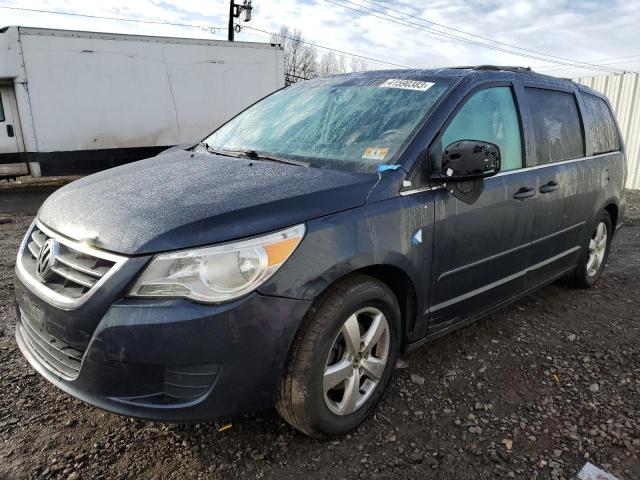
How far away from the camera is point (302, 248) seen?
2010 millimetres

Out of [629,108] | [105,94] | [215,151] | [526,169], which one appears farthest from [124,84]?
[629,108]

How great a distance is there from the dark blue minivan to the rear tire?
0.97 m

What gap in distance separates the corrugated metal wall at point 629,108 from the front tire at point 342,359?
10.7m

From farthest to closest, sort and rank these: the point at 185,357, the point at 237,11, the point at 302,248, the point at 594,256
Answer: the point at 237,11 → the point at 594,256 → the point at 302,248 → the point at 185,357

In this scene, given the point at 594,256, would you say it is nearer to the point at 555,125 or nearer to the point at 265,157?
the point at 555,125

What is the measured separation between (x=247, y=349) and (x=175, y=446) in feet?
2.56

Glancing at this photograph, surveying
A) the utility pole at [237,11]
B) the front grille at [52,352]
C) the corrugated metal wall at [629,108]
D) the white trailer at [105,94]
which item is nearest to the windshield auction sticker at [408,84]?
the front grille at [52,352]

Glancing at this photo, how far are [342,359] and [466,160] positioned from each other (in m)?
1.16

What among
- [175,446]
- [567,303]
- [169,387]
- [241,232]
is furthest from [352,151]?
[567,303]

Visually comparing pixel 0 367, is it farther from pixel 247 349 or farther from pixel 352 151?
pixel 352 151

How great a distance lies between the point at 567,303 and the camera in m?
4.21

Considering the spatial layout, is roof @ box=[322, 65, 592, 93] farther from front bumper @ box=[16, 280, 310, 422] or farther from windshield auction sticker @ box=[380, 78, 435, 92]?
front bumper @ box=[16, 280, 310, 422]

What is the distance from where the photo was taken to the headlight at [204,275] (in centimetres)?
186

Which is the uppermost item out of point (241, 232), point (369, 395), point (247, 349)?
point (241, 232)
